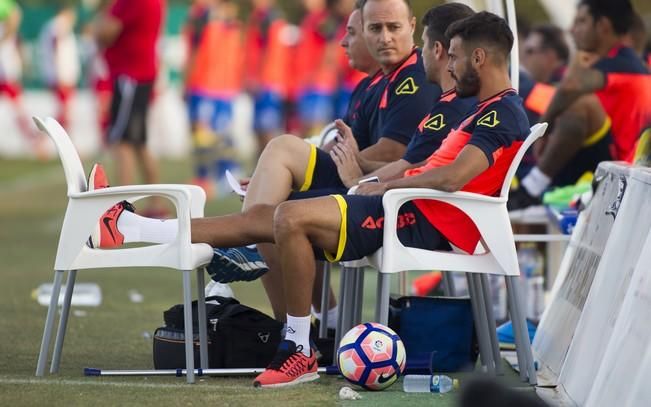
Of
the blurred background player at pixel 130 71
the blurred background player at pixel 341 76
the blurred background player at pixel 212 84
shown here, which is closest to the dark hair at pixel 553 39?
the blurred background player at pixel 130 71

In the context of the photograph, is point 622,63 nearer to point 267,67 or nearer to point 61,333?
point 61,333

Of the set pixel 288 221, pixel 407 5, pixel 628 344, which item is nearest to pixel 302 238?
pixel 288 221

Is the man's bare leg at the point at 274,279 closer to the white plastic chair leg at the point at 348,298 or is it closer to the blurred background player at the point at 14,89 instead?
the white plastic chair leg at the point at 348,298

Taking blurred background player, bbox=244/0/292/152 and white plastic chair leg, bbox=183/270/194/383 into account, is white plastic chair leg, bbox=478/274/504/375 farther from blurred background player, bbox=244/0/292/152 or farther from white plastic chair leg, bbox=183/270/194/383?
blurred background player, bbox=244/0/292/152

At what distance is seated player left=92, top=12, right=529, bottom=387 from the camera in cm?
529

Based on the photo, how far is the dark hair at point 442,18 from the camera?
5898 millimetres

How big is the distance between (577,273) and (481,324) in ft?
1.72

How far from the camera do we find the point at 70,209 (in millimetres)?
5527

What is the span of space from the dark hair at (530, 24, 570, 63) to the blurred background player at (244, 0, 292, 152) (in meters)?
8.84

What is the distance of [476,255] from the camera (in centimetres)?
547

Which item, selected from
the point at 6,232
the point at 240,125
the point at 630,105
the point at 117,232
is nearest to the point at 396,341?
the point at 117,232

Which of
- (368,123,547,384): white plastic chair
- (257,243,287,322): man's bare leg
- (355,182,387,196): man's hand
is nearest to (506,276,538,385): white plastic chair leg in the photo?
(368,123,547,384): white plastic chair

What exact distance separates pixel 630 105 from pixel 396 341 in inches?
133

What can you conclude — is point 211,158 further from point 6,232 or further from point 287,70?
point 6,232
